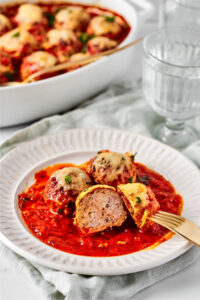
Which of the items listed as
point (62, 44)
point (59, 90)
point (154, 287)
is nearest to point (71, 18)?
point (62, 44)

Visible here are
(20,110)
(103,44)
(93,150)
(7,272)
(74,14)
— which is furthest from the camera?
(74,14)

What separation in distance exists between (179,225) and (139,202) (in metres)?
0.24

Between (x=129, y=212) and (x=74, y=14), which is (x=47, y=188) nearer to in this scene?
(x=129, y=212)

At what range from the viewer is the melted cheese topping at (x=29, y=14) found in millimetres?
4434

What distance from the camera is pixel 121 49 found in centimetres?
386

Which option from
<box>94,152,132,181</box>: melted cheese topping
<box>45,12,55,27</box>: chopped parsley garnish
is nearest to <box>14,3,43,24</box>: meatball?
<box>45,12,55,27</box>: chopped parsley garnish

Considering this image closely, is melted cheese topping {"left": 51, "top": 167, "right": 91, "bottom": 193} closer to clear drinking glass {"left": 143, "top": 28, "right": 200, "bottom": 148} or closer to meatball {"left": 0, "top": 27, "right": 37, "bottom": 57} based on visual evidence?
clear drinking glass {"left": 143, "top": 28, "right": 200, "bottom": 148}

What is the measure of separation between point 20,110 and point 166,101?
1073 millimetres

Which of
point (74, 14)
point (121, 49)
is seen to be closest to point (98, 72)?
point (121, 49)

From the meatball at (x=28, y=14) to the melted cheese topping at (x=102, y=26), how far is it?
1.67 ft

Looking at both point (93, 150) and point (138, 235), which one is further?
point (93, 150)

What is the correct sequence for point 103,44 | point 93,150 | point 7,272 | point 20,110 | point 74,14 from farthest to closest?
point 74,14 < point 103,44 < point 20,110 < point 93,150 < point 7,272

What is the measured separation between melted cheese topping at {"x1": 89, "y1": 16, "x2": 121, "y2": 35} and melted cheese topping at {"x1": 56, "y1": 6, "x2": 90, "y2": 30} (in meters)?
0.12

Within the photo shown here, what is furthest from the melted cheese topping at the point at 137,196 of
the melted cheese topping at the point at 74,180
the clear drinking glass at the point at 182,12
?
the clear drinking glass at the point at 182,12
